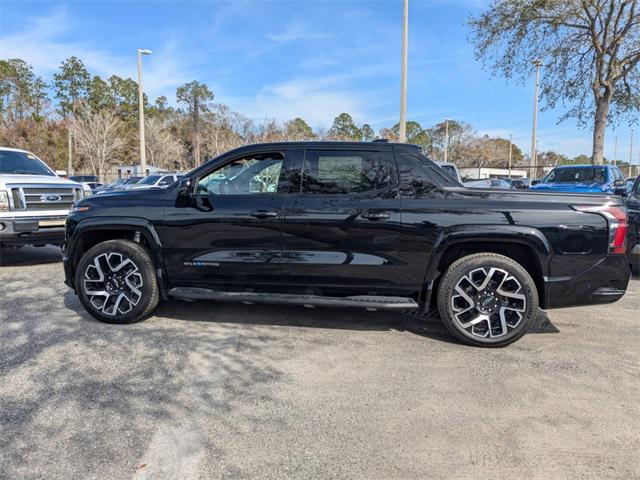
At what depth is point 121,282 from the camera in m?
4.48

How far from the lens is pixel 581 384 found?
132 inches

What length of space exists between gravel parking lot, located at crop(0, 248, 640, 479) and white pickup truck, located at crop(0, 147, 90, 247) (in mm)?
2761

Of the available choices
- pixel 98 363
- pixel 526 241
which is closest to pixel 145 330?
pixel 98 363

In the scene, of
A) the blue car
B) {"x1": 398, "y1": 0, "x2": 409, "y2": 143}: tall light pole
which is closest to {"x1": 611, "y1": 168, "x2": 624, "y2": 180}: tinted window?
the blue car

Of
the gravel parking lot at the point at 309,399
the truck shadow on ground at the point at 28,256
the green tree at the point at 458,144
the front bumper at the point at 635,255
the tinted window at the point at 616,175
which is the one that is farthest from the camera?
the green tree at the point at 458,144

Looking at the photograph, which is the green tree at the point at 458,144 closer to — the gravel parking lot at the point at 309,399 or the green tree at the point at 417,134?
the green tree at the point at 417,134

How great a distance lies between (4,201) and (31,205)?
0.38m

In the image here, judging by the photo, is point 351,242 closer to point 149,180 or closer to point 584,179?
point 584,179

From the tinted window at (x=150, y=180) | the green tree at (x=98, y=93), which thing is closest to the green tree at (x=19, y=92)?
the green tree at (x=98, y=93)

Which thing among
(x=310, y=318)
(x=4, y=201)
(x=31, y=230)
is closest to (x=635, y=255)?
(x=310, y=318)

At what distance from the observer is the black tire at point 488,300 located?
389 centimetres

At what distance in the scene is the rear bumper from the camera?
3.80 m

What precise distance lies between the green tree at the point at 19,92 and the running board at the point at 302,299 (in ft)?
187

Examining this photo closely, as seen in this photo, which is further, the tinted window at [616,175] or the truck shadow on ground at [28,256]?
the tinted window at [616,175]
